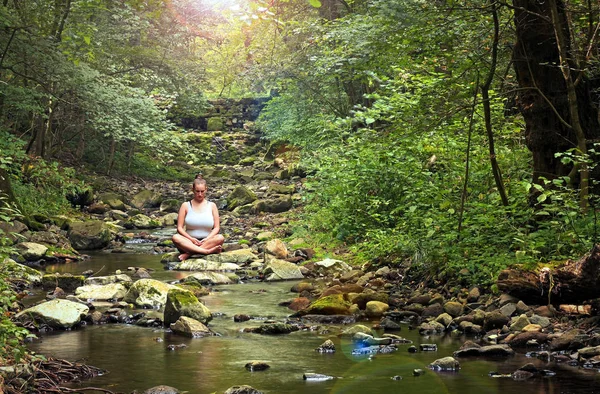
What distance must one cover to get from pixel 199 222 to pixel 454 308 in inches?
225

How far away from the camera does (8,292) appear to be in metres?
4.59

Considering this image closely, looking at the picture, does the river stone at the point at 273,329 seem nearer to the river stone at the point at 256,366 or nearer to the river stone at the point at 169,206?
the river stone at the point at 256,366

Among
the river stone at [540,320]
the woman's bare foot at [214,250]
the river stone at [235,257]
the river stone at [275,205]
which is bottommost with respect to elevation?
the river stone at [540,320]

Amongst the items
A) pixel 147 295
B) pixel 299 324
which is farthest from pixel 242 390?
pixel 147 295

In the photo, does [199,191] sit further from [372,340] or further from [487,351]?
[487,351]

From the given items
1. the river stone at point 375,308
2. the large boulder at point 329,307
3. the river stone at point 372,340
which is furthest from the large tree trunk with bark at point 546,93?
the river stone at point 372,340

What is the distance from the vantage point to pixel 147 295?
8.09 m

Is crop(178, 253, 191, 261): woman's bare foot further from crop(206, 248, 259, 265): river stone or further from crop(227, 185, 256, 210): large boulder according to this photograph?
crop(227, 185, 256, 210): large boulder

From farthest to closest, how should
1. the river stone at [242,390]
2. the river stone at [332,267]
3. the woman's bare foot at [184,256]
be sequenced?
the woman's bare foot at [184,256] → the river stone at [332,267] → the river stone at [242,390]

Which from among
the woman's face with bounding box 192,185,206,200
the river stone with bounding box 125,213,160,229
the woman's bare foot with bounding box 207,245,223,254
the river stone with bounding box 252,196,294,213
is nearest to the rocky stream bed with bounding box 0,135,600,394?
the woman's bare foot with bounding box 207,245,223,254

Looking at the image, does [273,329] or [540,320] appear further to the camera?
[273,329]

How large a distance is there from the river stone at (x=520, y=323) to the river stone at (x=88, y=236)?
33.2 feet

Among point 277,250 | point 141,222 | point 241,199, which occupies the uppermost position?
point 241,199

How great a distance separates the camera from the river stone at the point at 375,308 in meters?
7.34
